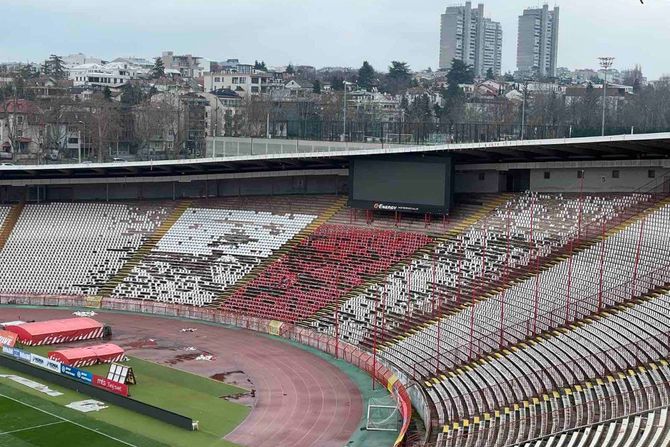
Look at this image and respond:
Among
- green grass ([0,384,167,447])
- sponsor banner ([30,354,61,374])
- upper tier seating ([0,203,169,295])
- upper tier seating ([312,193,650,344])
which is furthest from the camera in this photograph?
upper tier seating ([0,203,169,295])

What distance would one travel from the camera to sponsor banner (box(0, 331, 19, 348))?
47688mm

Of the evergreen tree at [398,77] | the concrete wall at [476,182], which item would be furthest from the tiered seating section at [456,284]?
the evergreen tree at [398,77]

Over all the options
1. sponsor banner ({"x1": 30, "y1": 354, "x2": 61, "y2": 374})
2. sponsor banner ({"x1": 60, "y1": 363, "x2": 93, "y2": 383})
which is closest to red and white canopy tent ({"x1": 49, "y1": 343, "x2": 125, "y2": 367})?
sponsor banner ({"x1": 30, "y1": 354, "x2": 61, "y2": 374})

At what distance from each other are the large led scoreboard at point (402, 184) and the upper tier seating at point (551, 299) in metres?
11.3

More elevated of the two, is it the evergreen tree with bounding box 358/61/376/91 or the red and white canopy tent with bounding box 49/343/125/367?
the evergreen tree with bounding box 358/61/376/91

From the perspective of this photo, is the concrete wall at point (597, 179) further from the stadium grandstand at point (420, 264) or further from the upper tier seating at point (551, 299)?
the upper tier seating at point (551, 299)

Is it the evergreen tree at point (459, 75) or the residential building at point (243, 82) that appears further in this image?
the evergreen tree at point (459, 75)

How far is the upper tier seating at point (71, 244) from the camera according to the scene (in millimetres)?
60906

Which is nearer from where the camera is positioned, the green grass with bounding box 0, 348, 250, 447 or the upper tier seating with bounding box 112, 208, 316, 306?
the green grass with bounding box 0, 348, 250, 447

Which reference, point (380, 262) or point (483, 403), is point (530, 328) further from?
point (380, 262)

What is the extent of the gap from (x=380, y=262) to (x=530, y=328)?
48.7 feet

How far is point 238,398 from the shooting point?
40.6m

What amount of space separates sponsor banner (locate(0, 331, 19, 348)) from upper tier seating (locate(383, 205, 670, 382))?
18614 mm

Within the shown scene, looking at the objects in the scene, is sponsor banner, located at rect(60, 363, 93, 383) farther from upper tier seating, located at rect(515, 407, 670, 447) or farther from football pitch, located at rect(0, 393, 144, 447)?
upper tier seating, located at rect(515, 407, 670, 447)
